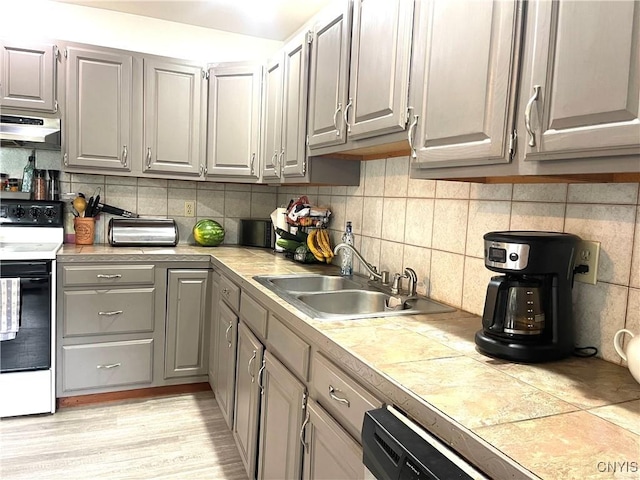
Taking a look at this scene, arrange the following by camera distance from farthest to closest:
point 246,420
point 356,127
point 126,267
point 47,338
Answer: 1. point 126,267
2. point 47,338
3. point 246,420
4. point 356,127

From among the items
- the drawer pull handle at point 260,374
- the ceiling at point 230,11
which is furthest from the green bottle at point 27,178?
the drawer pull handle at point 260,374

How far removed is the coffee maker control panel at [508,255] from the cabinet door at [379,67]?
0.54m

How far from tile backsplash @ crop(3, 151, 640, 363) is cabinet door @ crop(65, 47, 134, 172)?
32cm

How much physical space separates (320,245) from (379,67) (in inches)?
47.2

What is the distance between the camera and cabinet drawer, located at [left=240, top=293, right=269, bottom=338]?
1884 mm

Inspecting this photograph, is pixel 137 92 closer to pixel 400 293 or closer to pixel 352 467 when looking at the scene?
pixel 400 293

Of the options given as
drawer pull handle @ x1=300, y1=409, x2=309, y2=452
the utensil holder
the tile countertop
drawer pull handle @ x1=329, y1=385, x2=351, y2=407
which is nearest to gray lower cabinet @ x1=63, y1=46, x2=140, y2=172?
the utensil holder

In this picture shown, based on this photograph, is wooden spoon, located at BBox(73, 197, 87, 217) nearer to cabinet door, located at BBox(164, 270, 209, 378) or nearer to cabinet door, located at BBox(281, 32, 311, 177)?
cabinet door, located at BBox(164, 270, 209, 378)

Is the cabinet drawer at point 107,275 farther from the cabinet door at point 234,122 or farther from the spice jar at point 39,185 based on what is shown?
the cabinet door at point 234,122

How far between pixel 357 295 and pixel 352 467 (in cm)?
94

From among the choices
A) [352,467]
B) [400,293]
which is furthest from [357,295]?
[352,467]

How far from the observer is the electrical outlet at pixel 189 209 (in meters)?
3.45

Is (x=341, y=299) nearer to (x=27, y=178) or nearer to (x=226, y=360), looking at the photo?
(x=226, y=360)

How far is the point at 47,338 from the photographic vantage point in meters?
2.58
